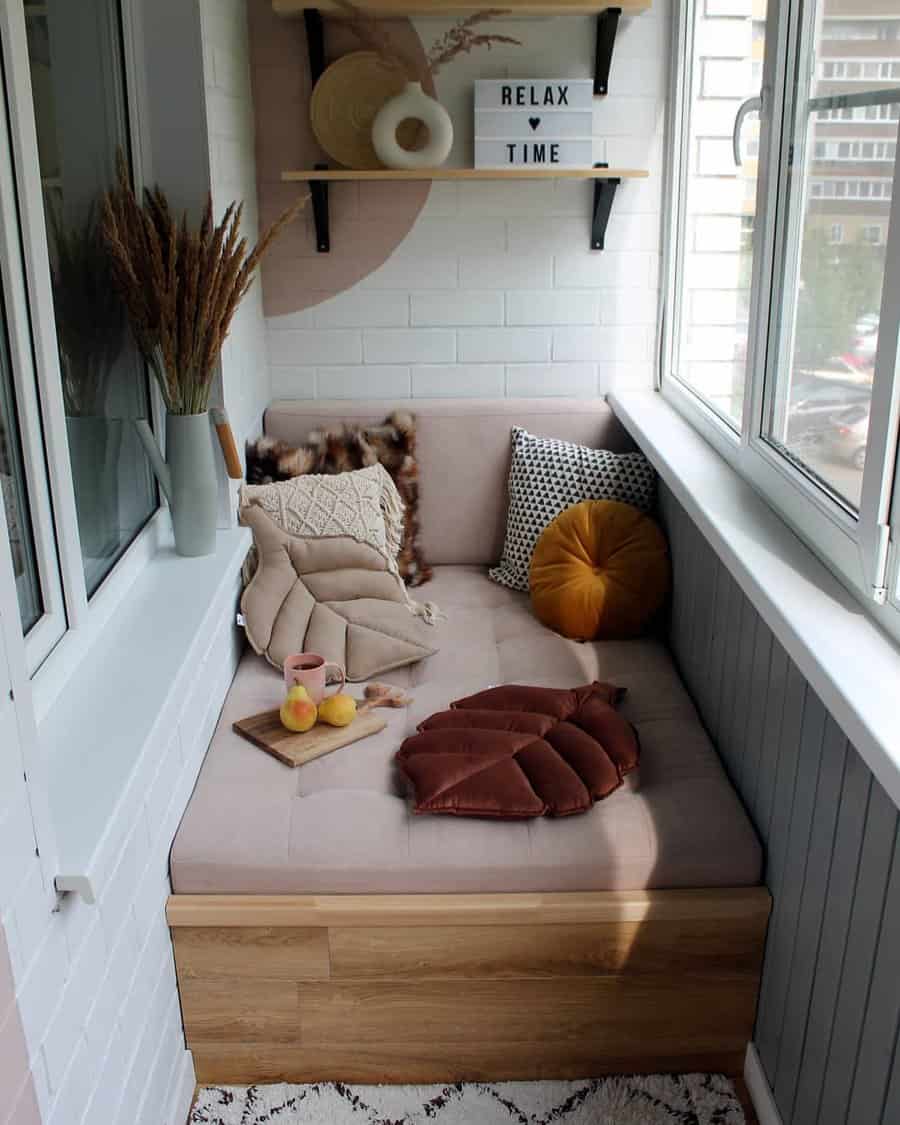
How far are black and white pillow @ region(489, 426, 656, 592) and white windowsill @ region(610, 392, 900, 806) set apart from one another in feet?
1.03

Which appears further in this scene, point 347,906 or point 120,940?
point 347,906

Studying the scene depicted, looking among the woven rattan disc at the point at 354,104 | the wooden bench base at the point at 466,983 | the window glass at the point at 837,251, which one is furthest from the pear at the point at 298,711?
the woven rattan disc at the point at 354,104

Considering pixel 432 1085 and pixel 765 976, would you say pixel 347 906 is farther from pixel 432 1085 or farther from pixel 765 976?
pixel 765 976

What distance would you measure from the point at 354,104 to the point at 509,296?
664 millimetres

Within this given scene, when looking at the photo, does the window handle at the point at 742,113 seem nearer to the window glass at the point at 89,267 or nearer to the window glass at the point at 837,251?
the window glass at the point at 837,251

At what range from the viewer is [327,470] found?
3008 mm

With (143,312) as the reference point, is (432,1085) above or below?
below

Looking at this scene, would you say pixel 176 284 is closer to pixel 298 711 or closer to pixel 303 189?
pixel 298 711

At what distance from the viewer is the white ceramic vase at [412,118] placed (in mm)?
2834

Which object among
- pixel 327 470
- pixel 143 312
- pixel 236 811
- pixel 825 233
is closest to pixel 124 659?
pixel 236 811

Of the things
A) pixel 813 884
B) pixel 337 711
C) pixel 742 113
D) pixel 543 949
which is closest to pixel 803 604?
pixel 813 884

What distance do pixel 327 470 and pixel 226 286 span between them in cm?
81

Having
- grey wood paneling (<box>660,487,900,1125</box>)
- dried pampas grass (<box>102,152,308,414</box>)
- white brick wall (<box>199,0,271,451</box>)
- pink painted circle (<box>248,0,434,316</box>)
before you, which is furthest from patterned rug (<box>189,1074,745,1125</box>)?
pink painted circle (<box>248,0,434,316</box>)

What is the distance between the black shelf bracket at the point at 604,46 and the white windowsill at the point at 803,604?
109 centimetres
